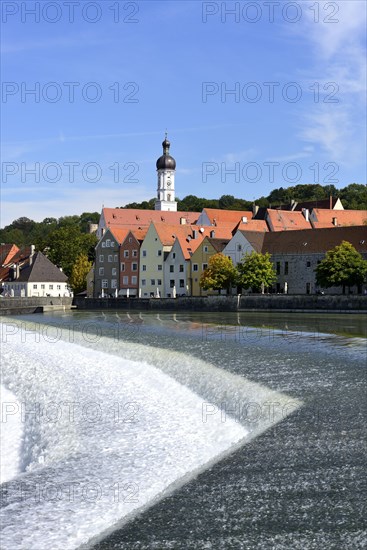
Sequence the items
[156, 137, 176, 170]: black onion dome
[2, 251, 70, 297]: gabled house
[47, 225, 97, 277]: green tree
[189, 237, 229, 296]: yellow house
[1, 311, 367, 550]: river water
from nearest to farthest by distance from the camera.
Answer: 1. [1, 311, 367, 550]: river water
2. [189, 237, 229, 296]: yellow house
3. [2, 251, 70, 297]: gabled house
4. [47, 225, 97, 277]: green tree
5. [156, 137, 176, 170]: black onion dome

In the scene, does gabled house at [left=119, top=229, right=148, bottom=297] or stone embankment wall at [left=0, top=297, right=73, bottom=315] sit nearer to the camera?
stone embankment wall at [left=0, top=297, right=73, bottom=315]

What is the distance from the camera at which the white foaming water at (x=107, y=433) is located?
10289 mm

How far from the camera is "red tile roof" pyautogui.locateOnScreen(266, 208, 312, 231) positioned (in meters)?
95.7

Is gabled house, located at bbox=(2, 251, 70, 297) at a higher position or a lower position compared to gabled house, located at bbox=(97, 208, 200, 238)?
lower

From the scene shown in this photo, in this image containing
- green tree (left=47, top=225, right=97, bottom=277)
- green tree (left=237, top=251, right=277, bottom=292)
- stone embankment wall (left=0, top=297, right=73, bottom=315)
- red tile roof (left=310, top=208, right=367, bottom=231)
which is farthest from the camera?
green tree (left=47, top=225, right=97, bottom=277)

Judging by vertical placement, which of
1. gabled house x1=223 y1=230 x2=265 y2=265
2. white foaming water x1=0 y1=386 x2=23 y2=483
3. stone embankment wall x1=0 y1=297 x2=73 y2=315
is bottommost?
white foaming water x1=0 y1=386 x2=23 y2=483

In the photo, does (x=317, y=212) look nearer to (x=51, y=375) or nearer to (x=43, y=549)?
(x=51, y=375)

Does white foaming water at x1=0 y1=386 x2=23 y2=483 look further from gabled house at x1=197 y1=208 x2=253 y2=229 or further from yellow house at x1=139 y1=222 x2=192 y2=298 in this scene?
gabled house at x1=197 y1=208 x2=253 y2=229

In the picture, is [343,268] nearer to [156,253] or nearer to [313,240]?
[313,240]

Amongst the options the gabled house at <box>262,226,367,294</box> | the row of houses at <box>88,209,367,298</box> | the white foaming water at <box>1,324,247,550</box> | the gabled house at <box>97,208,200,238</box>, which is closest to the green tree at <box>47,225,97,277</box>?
the gabled house at <box>97,208,200,238</box>

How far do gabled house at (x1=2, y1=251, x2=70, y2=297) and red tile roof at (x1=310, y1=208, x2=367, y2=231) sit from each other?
118ft

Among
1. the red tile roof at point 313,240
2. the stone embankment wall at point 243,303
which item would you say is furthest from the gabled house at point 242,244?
the stone embankment wall at point 243,303

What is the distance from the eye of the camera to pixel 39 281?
328 ft

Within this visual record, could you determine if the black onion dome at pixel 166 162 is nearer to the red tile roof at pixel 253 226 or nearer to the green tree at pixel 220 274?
the red tile roof at pixel 253 226
